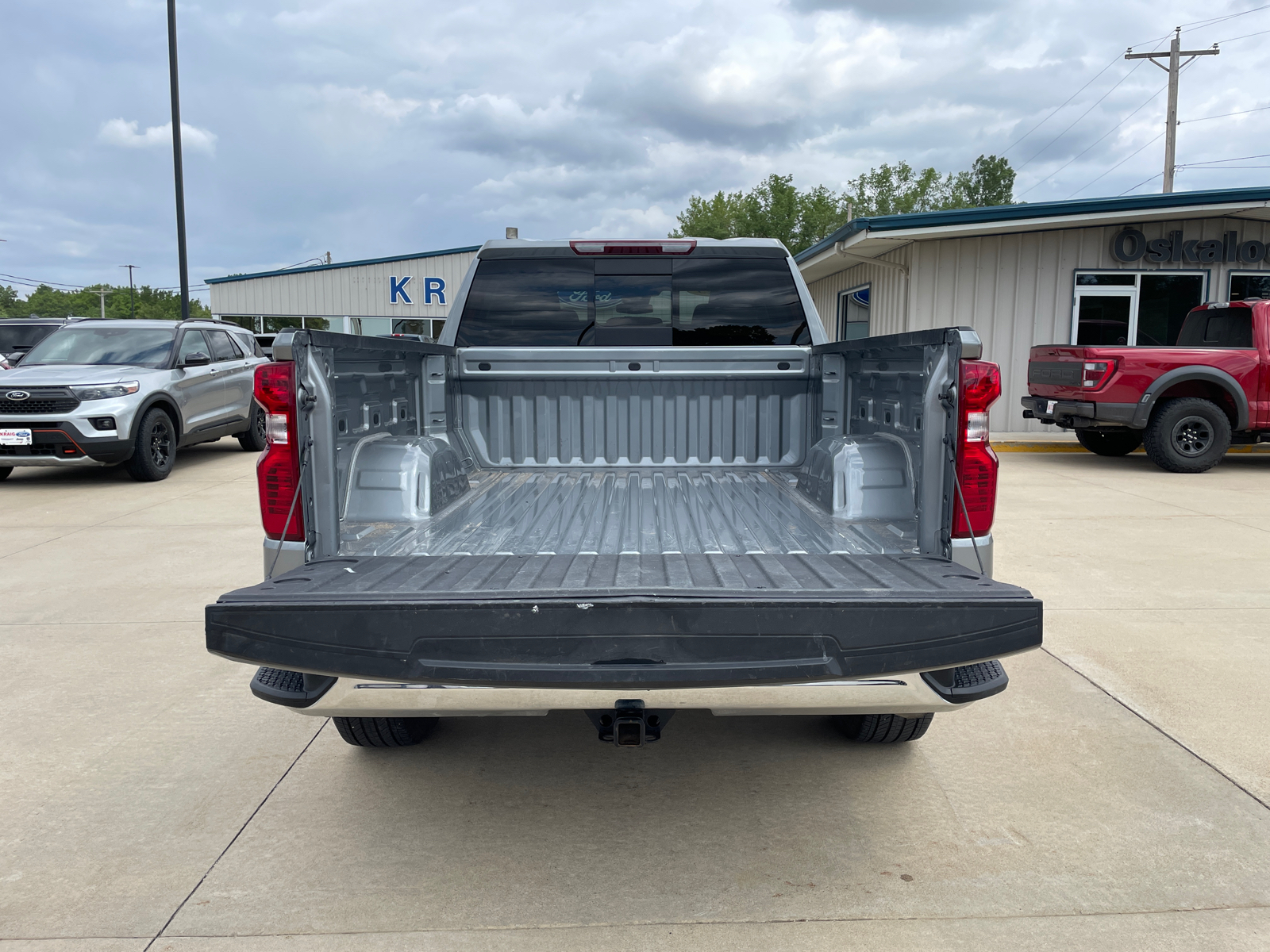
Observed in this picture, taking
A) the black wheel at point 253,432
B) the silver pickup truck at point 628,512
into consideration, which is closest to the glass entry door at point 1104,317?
the silver pickup truck at point 628,512

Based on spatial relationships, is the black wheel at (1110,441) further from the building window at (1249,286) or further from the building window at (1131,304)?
the building window at (1249,286)

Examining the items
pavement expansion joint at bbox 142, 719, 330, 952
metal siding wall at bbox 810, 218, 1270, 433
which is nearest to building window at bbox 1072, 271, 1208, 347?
metal siding wall at bbox 810, 218, 1270, 433

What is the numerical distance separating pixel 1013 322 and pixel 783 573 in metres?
14.0

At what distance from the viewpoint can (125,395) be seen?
9672mm

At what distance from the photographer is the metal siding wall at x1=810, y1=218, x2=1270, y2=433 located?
48.2ft

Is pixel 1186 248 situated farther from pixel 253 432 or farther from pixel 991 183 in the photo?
pixel 991 183

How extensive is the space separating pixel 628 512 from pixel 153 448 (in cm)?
848

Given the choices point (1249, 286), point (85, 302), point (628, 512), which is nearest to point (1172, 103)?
point (1249, 286)

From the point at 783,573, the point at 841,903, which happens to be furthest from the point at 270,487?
the point at 841,903

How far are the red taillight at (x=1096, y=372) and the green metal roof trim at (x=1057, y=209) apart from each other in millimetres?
3913

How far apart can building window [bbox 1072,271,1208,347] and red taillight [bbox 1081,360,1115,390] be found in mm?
5014

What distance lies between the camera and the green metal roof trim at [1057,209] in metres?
13.4

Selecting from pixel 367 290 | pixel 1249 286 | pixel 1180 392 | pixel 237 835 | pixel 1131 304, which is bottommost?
pixel 237 835

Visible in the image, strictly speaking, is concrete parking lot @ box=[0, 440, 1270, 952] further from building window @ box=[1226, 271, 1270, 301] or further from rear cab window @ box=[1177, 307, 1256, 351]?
building window @ box=[1226, 271, 1270, 301]
